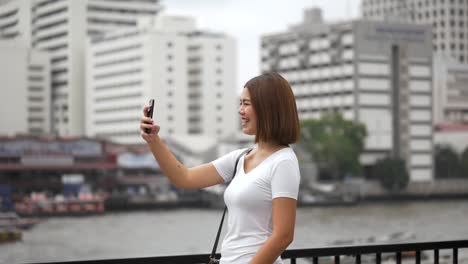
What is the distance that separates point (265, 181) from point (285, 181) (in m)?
0.04

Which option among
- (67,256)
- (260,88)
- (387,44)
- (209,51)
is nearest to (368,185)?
(387,44)

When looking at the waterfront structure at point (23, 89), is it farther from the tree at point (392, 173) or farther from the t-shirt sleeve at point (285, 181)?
the t-shirt sleeve at point (285, 181)

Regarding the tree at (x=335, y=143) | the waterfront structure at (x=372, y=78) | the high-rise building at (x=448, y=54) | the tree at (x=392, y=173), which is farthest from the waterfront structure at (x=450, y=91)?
the tree at (x=335, y=143)

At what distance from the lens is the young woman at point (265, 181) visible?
1.22 metres

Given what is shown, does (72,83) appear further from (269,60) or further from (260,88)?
(260,88)

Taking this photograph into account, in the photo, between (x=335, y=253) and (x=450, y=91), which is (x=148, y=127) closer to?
(x=335, y=253)

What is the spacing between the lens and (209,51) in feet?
134

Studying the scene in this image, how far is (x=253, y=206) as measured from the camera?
1252 millimetres

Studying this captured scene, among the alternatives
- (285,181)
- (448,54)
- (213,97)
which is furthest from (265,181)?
(448,54)

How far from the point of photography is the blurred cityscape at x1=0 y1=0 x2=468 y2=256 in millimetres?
33125

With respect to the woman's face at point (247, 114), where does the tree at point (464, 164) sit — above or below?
below

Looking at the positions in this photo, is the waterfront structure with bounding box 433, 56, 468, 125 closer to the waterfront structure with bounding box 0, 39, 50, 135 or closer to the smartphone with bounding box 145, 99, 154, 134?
the waterfront structure with bounding box 0, 39, 50, 135

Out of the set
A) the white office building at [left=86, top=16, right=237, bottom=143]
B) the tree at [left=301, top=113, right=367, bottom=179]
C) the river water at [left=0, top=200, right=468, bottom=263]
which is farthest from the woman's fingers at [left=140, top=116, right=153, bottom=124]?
the white office building at [left=86, top=16, right=237, bottom=143]

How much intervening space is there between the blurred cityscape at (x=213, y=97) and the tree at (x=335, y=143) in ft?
0.19
